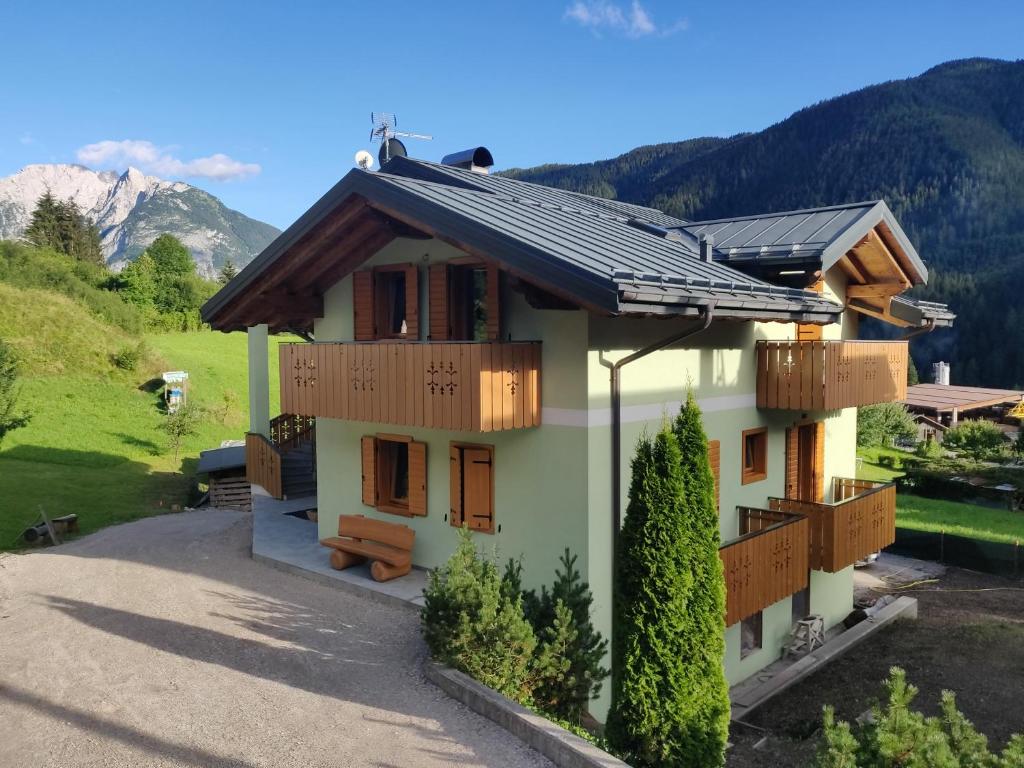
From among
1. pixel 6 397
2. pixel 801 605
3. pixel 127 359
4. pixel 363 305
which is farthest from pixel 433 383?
pixel 127 359

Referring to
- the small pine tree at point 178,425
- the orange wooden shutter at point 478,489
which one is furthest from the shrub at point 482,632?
the small pine tree at point 178,425

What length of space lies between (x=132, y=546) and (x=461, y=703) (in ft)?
31.9

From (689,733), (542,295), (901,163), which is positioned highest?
(901,163)

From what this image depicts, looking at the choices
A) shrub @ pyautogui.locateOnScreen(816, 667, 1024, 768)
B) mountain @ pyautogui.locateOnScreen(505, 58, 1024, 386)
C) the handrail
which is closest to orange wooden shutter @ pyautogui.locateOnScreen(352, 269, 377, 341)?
the handrail

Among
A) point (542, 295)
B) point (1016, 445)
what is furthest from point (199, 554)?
point (1016, 445)

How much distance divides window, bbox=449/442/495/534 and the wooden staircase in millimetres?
8323

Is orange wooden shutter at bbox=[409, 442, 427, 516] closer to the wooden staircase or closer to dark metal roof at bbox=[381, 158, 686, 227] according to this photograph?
dark metal roof at bbox=[381, 158, 686, 227]

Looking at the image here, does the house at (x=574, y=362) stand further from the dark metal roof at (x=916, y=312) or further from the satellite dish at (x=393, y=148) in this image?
the satellite dish at (x=393, y=148)

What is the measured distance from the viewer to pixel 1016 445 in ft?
112

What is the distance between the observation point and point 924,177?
126 metres

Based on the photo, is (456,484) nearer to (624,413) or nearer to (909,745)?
(624,413)

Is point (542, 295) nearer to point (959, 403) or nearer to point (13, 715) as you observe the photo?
point (13, 715)

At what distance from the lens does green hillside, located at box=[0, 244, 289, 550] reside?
19531 mm

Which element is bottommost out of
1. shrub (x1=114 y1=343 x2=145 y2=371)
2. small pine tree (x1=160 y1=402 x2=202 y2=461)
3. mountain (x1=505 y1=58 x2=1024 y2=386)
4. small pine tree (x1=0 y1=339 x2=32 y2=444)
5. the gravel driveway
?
the gravel driveway
